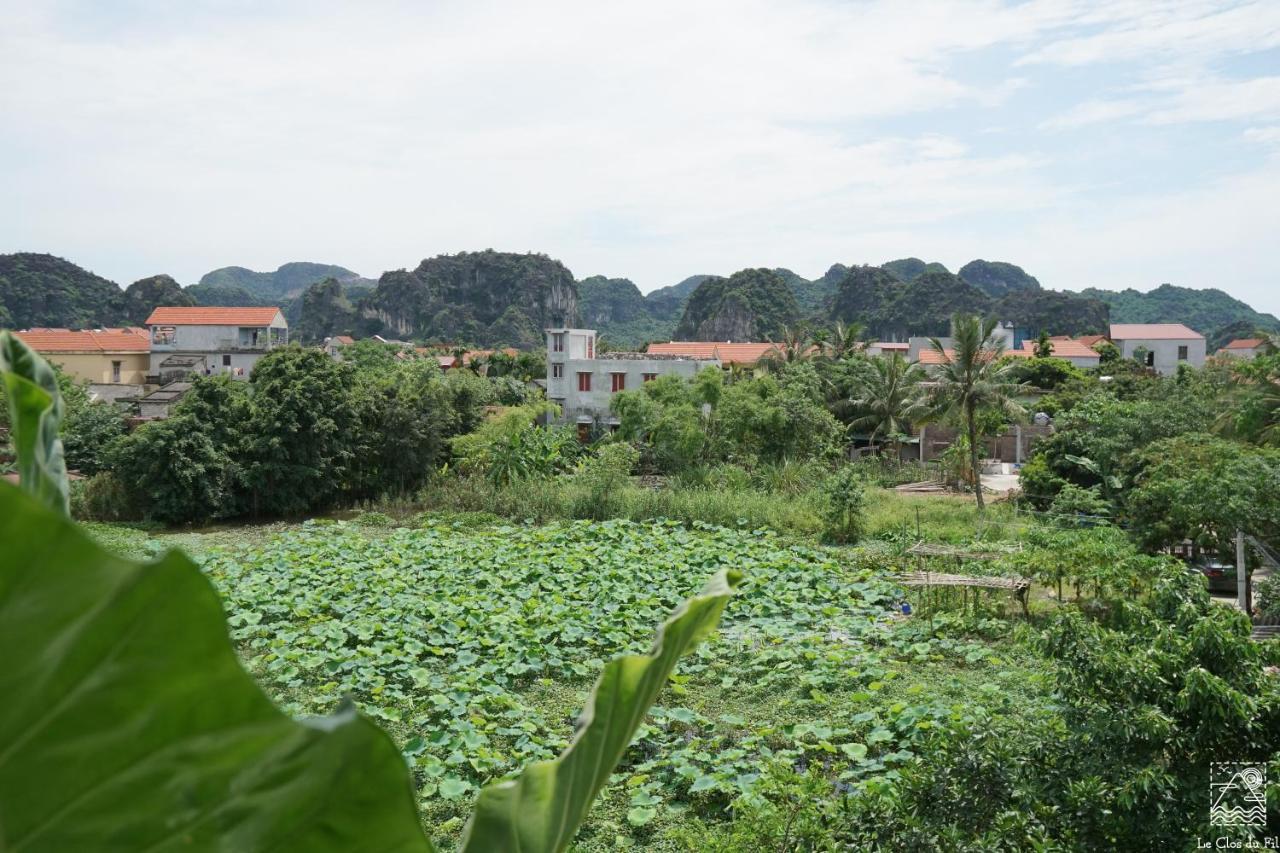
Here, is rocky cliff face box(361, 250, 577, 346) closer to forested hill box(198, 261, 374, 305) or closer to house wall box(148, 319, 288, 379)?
house wall box(148, 319, 288, 379)

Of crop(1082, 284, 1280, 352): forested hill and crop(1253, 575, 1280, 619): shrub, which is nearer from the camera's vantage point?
crop(1253, 575, 1280, 619): shrub

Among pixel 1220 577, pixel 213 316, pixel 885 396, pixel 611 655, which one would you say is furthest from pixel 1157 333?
pixel 611 655

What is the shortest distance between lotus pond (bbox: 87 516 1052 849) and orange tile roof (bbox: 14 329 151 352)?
53.5 feet

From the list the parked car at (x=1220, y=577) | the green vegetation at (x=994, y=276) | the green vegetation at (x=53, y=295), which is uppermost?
the green vegetation at (x=994, y=276)

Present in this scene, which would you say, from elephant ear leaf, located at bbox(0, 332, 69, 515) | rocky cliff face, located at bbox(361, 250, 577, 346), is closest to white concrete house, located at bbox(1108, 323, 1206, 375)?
rocky cliff face, located at bbox(361, 250, 577, 346)

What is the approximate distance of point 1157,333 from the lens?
39406 millimetres

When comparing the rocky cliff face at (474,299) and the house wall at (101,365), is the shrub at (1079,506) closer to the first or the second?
the house wall at (101,365)

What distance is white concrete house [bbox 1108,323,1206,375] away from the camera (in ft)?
124

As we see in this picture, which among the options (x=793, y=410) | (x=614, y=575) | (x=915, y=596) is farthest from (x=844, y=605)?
(x=793, y=410)

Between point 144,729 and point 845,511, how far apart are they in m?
13.2

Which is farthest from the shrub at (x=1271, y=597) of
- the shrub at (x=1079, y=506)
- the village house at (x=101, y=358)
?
the village house at (x=101, y=358)

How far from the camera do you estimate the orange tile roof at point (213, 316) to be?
101 feet

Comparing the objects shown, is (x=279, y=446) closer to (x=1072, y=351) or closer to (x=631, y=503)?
(x=631, y=503)

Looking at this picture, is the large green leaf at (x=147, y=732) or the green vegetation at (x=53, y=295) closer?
the large green leaf at (x=147, y=732)
